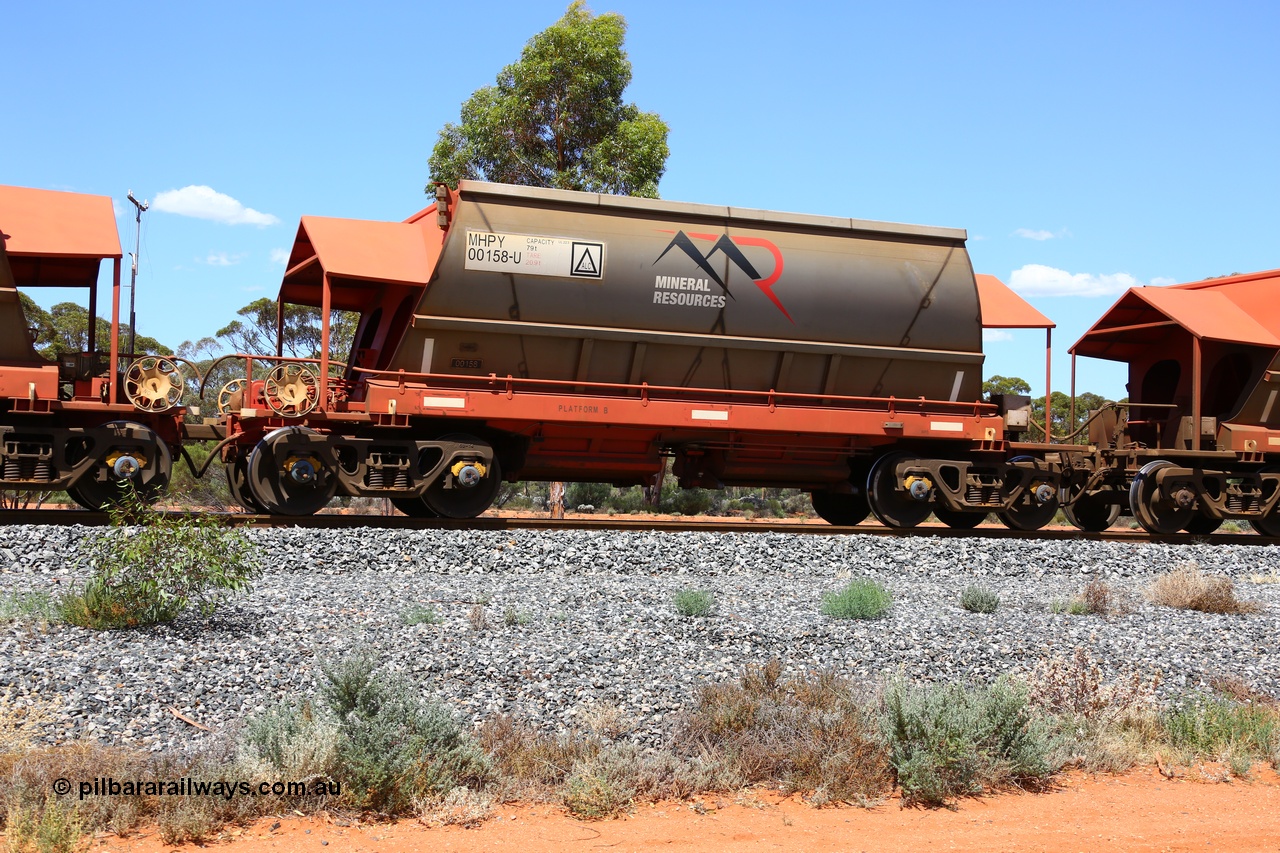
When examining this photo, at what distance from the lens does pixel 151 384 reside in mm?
11820

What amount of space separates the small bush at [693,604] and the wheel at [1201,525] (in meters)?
→ 10.4

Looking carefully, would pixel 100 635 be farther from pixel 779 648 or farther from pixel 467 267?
pixel 467 267

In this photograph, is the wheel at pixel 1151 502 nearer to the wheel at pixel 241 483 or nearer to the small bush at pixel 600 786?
the wheel at pixel 241 483

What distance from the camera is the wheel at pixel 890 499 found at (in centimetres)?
1444

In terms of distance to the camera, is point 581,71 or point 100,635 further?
point 581,71

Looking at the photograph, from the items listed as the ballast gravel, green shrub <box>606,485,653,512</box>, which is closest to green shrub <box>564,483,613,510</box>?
green shrub <box>606,485,653,512</box>

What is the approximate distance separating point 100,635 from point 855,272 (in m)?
9.98

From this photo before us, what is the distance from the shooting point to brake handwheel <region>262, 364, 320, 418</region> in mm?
12305

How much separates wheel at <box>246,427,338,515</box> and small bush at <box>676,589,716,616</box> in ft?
17.7

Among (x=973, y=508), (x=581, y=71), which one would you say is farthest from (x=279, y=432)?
(x=581, y=71)

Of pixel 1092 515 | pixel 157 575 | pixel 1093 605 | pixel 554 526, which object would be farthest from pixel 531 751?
pixel 1092 515

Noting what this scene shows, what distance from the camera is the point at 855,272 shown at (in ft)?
46.6

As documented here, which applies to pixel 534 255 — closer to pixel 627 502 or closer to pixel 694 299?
pixel 694 299

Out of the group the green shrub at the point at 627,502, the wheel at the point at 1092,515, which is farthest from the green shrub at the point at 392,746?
the green shrub at the point at 627,502
